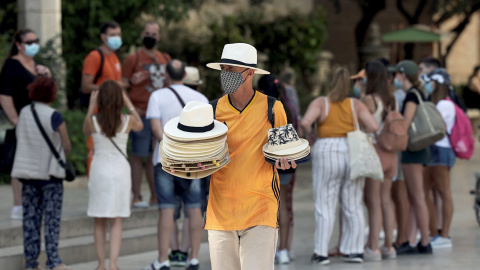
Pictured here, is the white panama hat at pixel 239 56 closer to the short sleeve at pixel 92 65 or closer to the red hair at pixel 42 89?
the red hair at pixel 42 89

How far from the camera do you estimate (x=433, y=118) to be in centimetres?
1028

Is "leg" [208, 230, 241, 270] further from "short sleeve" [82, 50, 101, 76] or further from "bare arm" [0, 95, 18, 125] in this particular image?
"short sleeve" [82, 50, 101, 76]

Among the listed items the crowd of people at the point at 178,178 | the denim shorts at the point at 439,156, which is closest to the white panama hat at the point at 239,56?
the crowd of people at the point at 178,178

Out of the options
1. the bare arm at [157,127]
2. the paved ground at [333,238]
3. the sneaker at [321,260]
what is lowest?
the paved ground at [333,238]

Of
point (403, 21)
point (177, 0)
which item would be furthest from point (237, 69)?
point (403, 21)

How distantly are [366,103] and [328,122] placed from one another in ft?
2.35

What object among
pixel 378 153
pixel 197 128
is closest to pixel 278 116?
pixel 197 128

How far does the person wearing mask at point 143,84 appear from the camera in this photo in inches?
427

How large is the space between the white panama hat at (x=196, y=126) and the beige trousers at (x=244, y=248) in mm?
634

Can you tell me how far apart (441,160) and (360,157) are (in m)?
1.67

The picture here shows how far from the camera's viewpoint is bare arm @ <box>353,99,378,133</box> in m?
9.62

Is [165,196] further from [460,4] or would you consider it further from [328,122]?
[460,4]

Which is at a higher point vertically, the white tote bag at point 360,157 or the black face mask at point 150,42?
the black face mask at point 150,42

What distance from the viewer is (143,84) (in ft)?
36.3
